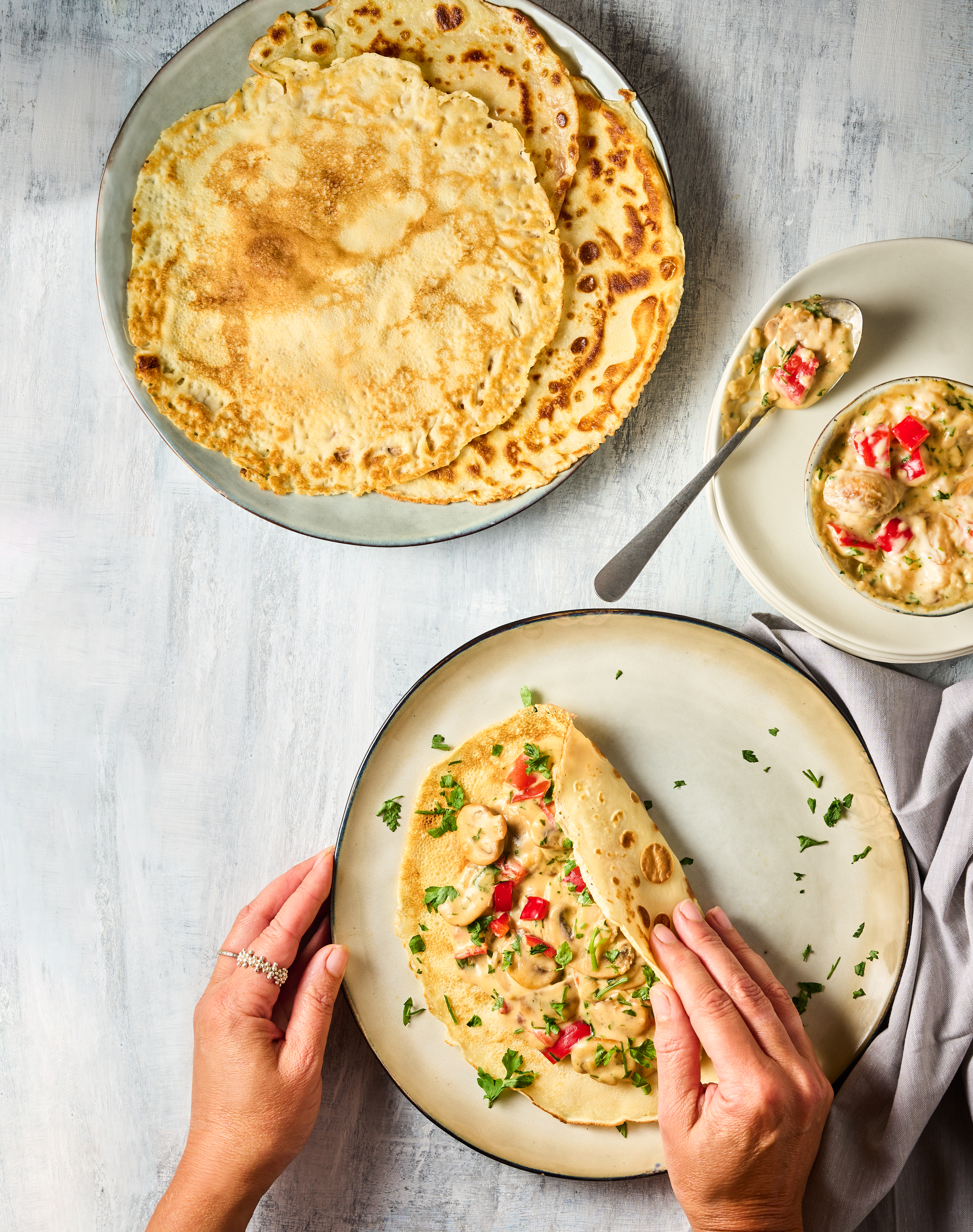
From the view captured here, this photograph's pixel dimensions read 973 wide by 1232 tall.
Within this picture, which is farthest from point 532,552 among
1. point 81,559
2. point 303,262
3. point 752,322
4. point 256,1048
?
point 256,1048

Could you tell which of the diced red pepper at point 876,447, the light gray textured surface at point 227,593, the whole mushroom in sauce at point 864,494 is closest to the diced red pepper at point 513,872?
the light gray textured surface at point 227,593

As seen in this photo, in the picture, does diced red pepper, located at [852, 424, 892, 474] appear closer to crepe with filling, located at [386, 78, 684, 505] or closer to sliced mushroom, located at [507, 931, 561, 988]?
crepe with filling, located at [386, 78, 684, 505]

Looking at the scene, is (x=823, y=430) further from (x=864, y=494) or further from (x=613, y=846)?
(x=613, y=846)

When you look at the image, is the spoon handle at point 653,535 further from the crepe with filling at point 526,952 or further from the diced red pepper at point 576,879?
the diced red pepper at point 576,879

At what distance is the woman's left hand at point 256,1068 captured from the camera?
207 centimetres

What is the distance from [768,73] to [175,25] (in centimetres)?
167

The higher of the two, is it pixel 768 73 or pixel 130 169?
pixel 768 73

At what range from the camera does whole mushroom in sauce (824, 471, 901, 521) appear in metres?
1.83

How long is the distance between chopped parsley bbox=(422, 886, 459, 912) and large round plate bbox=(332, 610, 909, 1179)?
10 centimetres

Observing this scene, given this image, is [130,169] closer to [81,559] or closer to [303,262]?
[303,262]

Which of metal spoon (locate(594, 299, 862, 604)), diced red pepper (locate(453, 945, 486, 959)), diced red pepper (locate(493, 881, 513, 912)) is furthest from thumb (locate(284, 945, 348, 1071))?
metal spoon (locate(594, 299, 862, 604))

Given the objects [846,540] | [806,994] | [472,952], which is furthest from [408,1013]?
[846,540]

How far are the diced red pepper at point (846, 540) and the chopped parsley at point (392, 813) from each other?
131 centimetres

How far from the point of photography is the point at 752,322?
1.99 metres
